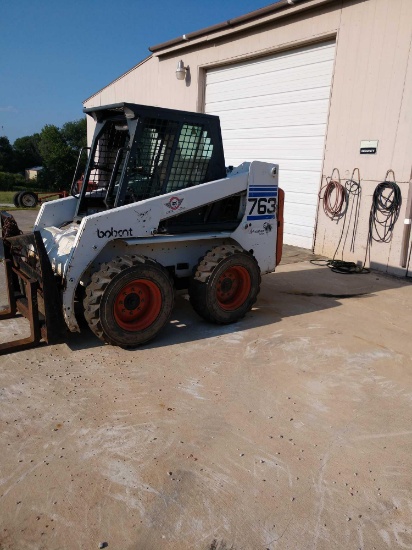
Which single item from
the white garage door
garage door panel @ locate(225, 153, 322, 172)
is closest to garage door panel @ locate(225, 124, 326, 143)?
the white garage door

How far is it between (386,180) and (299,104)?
279 cm

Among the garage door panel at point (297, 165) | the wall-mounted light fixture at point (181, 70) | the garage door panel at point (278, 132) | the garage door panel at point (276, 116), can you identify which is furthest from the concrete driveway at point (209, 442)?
the wall-mounted light fixture at point (181, 70)

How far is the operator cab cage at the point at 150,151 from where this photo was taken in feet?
14.3

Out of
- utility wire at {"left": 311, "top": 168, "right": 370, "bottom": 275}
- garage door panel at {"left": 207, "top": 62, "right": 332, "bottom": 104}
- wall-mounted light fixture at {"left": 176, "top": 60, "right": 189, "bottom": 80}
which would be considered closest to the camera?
utility wire at {"left": 311, "top": 168, "right": 370, "bottom": 275}

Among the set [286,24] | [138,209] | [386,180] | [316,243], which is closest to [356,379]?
[138,209]

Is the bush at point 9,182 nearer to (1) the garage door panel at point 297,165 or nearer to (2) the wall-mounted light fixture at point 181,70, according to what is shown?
(2) the wall-mounted light fixture at point 181,70

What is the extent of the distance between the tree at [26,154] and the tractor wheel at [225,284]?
5682cm

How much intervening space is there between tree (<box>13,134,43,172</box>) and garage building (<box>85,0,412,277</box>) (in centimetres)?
4965

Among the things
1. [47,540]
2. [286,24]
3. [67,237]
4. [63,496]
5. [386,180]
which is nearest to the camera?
[47,540]

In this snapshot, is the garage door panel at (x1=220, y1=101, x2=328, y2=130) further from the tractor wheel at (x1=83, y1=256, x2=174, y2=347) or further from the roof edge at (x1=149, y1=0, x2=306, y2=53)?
the tractor wheel at (x1=83, y1=256, x2=174, y2=347)

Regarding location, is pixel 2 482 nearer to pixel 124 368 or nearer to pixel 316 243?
pixel 124 368

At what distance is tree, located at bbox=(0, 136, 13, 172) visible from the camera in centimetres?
5272

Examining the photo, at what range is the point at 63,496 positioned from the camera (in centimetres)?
237

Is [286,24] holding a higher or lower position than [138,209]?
higher
